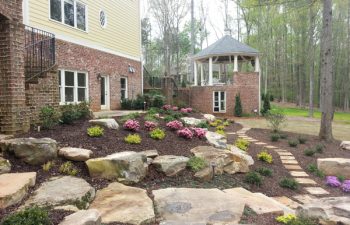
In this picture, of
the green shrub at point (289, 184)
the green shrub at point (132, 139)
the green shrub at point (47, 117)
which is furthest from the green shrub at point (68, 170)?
the green shrub at point (289, 184)

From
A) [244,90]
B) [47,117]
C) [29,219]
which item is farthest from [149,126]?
[244,90]

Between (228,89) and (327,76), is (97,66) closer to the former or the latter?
(327,76)

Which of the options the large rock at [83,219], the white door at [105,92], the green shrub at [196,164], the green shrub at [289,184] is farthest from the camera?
the white door at [105,92]

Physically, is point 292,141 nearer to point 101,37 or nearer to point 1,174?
point 1,174

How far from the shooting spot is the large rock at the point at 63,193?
3.74 m

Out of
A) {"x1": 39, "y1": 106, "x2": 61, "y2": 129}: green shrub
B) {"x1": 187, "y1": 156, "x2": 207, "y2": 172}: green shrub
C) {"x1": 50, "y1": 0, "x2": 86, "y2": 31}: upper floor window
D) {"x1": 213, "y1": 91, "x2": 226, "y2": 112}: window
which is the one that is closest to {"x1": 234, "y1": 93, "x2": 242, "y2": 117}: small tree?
{"x1": 213, "y1": 91, "x2": 226, "y2": 112}: window

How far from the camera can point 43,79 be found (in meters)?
6.77

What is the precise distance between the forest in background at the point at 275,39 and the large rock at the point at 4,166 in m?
23.1

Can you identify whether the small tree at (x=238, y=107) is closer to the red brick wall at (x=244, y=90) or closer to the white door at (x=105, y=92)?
the red brick wall at (x=244, y=90)

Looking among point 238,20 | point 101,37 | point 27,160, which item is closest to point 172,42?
point 238,20

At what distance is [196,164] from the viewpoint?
18.7ft

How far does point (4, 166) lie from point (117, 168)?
5.69 ft

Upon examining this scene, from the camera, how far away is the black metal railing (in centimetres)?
723

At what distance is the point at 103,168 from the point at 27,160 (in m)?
1.31
